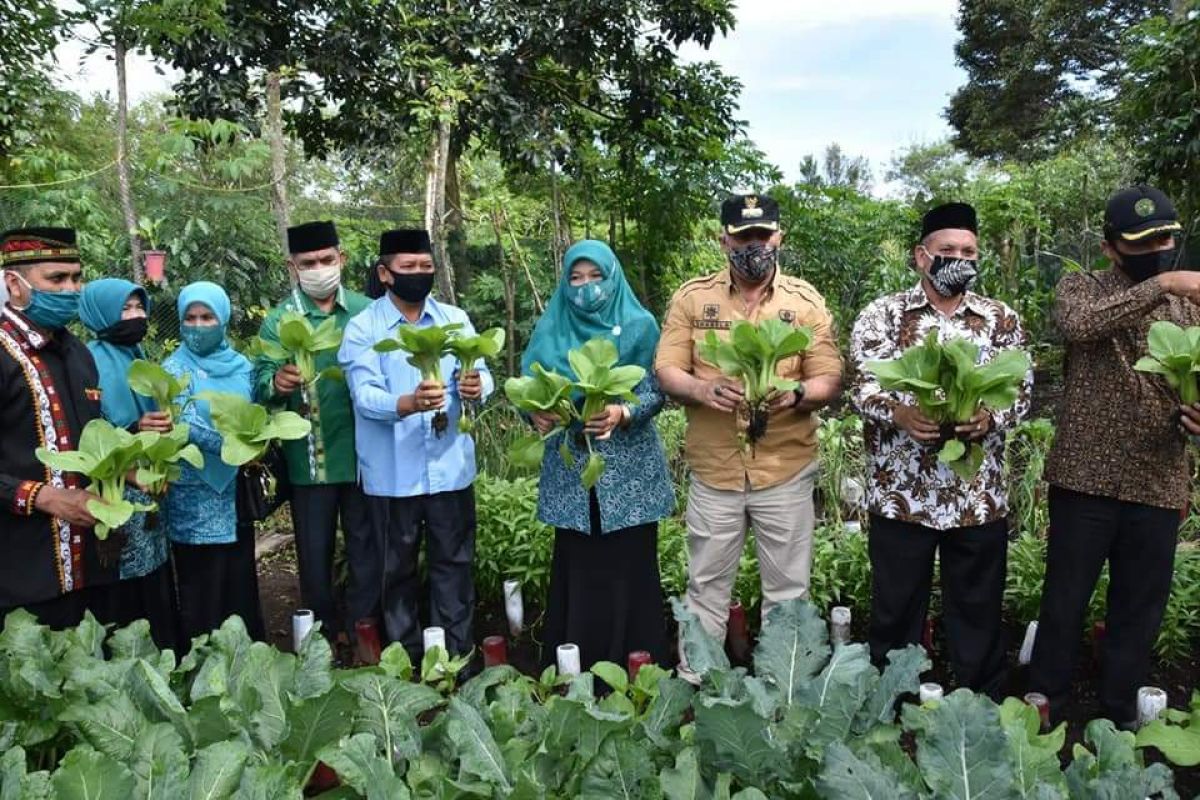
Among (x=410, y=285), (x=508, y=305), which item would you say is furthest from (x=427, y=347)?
(x=508, y=305)

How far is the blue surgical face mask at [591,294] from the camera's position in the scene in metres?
3.23

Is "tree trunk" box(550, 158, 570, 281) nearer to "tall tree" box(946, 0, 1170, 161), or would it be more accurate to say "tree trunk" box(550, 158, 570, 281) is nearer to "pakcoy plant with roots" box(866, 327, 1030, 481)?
"pakcoy plant with roots" box(866, 327, 1030, 481)

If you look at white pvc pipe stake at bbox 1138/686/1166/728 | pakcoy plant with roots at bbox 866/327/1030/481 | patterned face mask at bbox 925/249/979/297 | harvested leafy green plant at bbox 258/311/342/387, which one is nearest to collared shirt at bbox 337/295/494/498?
harvested leafy green plant at bbox 258/311/342/387

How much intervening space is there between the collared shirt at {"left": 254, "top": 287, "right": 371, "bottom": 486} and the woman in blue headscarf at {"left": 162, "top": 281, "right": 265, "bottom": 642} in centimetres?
12

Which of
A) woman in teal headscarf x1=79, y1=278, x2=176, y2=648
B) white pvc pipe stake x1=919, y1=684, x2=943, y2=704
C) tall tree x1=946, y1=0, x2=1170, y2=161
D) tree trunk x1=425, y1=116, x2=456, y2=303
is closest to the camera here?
white pvc pipe stake x1=919, y1=684, x2=943, y2=704

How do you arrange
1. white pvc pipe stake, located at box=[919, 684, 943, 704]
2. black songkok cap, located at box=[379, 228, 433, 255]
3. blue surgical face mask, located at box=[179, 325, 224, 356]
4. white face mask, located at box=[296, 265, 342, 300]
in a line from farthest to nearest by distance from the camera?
white face mask, located at box=[296, 265, 342, 300]
black songkok cap, located at box=[379, 228, 433, 255]
blue surgical face mask, located at box=[179, 325, 224, 356]
white pvc pipe stake, located at box=[919, 684, 943, 704]

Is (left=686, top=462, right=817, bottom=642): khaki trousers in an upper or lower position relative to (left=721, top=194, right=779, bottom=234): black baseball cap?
lower

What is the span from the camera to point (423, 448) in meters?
3.48

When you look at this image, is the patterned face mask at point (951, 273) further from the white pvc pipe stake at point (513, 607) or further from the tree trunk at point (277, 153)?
the tree trunk at point (277, 153)

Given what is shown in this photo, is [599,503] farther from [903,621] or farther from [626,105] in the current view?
[626,105]

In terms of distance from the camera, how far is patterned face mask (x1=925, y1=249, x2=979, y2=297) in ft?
9.73

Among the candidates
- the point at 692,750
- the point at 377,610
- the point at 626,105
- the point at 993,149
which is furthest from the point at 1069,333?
the point at 993,149

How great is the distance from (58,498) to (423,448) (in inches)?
47.9

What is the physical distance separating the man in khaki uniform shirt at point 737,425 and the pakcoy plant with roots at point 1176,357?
3.16 ft
